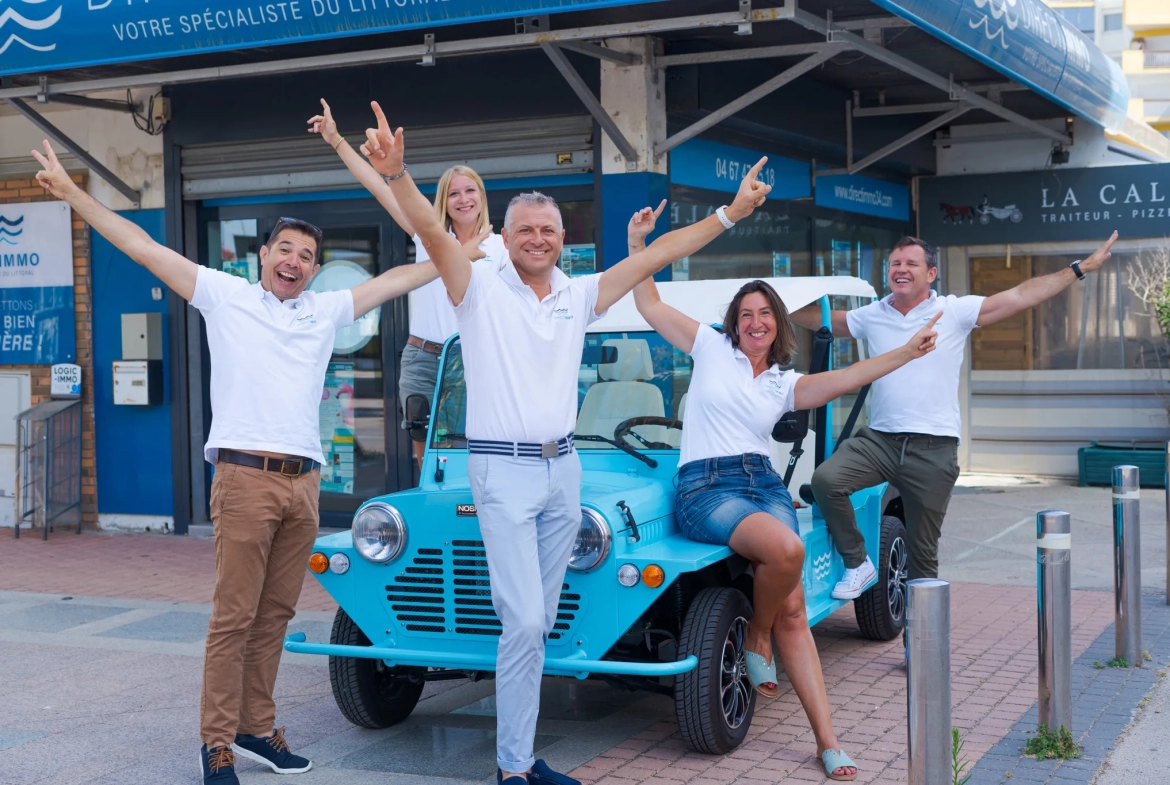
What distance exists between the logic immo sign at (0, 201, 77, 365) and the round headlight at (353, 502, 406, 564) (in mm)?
7172

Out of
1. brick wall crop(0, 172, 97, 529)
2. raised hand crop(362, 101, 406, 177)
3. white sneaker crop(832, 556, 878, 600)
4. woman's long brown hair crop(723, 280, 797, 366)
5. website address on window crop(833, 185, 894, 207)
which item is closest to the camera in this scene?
raised hand crop(362, 101, 406, 177)

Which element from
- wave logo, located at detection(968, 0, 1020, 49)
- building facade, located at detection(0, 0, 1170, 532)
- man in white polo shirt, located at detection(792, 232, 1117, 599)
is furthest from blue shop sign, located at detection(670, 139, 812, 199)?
man in white polo shirt, located at detection(792, 232, 1117, 599)

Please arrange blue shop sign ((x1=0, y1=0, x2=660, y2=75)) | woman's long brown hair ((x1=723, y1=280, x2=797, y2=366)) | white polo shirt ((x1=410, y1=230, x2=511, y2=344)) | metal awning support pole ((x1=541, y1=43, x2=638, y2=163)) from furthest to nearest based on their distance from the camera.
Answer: metal awning support pole ((x1=541, y1=43, x2=638, y2=163)) → blue shop sign ((x1=0, y1=0, x2=660, y2=75)) → white polo shirt ((x1=410, y1=230, x2=511, y2=344)) → woman's long brown hair ((x1=723, y1=280, x2=797, y2=366))

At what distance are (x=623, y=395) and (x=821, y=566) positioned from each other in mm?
1212

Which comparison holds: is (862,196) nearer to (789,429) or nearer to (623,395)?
(623,395)

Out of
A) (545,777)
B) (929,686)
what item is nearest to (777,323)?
(929,686)

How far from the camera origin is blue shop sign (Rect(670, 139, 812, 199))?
9.61m

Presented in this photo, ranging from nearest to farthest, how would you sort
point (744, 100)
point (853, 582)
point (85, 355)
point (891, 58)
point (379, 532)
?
point (379, 532), point (853, 582), point (891, 58), point (744, 100), point (85, 355)

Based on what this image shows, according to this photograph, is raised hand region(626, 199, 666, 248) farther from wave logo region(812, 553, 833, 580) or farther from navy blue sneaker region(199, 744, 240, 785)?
navy blue sneaker region(199, 744, 240, 785)

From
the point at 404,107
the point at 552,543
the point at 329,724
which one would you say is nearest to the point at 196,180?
the point at 404,107

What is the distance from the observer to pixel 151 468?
1126 cm

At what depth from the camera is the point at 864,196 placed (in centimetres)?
1292

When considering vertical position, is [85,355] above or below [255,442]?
above

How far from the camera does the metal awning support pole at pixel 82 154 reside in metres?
10.4
